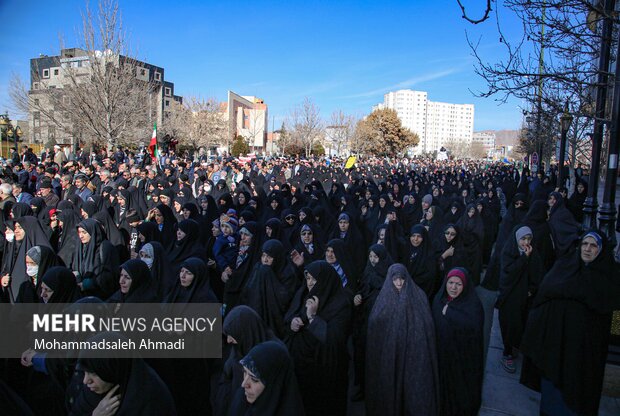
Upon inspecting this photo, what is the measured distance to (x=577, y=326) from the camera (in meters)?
3.94

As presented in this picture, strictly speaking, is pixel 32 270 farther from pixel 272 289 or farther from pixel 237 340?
pixel 237 340

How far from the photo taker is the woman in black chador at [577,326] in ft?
12.8

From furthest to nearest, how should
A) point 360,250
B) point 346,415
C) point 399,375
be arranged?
1. point 360,250
2. point 346,415
3. point 399,375

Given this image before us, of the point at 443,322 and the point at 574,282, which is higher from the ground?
the point at 574,282

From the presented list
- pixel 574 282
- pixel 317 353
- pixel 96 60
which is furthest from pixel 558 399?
pixel 96 60

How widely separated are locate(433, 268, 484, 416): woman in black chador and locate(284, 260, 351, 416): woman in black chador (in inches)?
32.9

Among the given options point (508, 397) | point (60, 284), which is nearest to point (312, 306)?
point (60, 284)

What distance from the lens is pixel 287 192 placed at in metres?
12.8

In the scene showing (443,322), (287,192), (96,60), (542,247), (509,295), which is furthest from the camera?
(96,60)

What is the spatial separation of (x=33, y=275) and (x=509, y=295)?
4.96m

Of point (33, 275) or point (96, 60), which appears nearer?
point (33, 275)

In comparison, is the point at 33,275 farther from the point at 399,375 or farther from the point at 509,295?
the point at 509,295

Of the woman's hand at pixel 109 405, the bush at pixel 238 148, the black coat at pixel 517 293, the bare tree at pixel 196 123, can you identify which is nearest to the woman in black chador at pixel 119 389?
the woman's hand at pixel 109 405

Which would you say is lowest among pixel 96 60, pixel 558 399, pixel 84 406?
pixel 558 399
